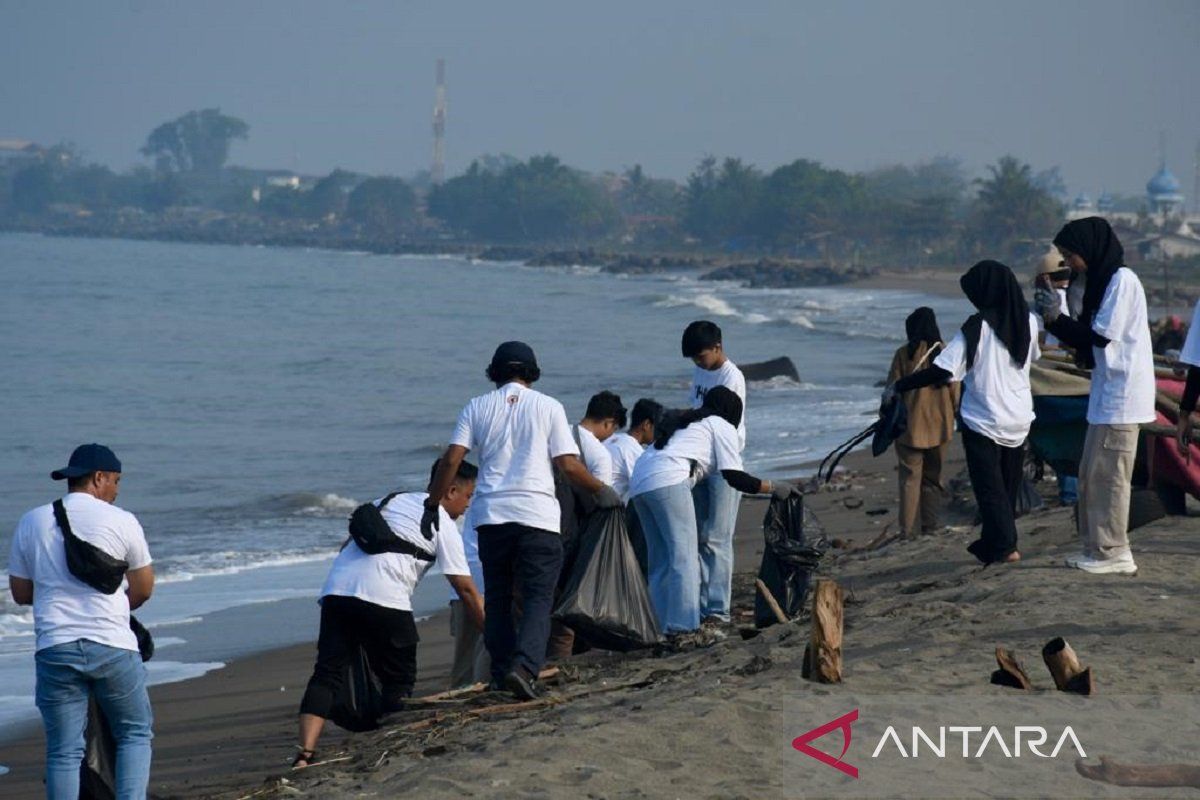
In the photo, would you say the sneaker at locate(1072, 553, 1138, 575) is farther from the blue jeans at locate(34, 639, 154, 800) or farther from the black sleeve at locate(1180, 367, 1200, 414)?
the blue jeans at locate(34, 639, 154, 800)

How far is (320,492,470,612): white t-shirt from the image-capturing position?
616 cm

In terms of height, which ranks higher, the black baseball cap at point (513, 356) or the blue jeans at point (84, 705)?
the black baseball cap at point (513, 356)

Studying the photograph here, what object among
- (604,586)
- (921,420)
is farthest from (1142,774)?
(921,420)

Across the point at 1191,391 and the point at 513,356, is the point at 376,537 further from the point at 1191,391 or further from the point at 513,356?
the point at 1191,391

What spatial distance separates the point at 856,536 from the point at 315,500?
22.3 feet

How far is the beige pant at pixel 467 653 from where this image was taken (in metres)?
7.07

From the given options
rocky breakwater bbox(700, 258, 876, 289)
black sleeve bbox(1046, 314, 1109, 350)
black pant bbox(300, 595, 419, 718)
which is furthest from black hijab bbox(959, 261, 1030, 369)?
rocky breakwater bbox(700, 258, 876, 289)

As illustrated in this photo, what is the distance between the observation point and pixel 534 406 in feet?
21.3

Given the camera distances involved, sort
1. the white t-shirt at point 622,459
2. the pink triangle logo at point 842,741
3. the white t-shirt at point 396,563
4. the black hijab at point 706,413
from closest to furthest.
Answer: the pink triangle logo at point 842,741 < the white t-shirt at point 396,563 < the black hijab at point 706,413 < the white t-shirt at point 622,459

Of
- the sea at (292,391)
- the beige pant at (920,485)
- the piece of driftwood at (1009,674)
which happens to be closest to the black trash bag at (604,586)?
the piece of driftwood at (1009,674)

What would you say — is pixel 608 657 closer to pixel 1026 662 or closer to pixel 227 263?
pixel 1026 662

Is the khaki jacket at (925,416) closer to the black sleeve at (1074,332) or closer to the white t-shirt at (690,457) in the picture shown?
the white t-shirt at (690,457)

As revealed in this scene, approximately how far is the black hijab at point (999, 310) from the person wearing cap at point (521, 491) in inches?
82.5

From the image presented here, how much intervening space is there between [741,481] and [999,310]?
1383 millimetres
